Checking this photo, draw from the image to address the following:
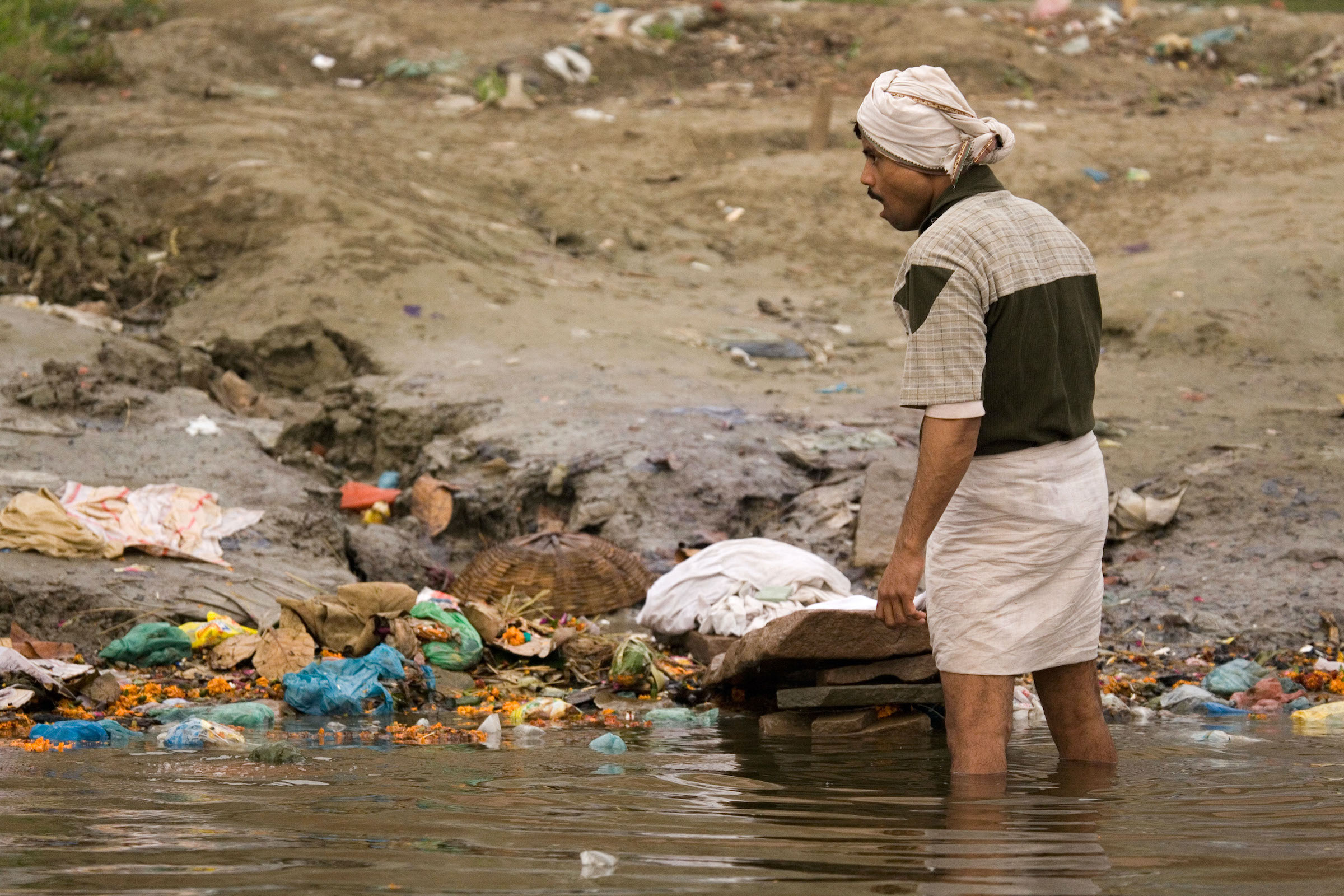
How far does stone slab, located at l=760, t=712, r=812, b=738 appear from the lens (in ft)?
13.3

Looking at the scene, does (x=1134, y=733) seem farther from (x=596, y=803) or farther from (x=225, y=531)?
(x=225, y=531)

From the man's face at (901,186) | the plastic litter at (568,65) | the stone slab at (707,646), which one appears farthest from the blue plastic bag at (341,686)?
the plastic litter at (568,65)

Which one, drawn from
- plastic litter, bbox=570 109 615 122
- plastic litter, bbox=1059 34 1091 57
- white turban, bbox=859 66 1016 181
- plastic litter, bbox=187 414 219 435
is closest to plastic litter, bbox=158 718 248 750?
white turban, bbox=859 66 1016 181

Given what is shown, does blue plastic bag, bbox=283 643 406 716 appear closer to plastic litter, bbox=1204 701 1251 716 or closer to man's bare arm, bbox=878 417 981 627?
man's bare arm, bbox=878 417 981 627

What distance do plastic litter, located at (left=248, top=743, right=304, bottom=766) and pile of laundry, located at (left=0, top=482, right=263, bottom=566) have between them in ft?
7.91

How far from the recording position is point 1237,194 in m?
11.4

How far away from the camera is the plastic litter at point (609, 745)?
3.73 m

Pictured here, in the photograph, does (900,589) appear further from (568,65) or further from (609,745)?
(568,65)

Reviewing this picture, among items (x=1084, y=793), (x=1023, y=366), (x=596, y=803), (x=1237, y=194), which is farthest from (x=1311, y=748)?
(x=1237, y=194)

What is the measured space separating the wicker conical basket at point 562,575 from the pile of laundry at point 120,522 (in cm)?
115

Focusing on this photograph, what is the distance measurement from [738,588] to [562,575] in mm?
984

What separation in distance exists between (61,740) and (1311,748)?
344cm

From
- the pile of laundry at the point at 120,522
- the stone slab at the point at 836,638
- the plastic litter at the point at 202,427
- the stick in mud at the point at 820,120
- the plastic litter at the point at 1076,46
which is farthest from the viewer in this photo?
the plastic litter at the point at 1076,46

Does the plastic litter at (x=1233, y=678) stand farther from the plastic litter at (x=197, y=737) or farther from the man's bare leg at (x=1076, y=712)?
the plastic litter at (x=197, y=737)
